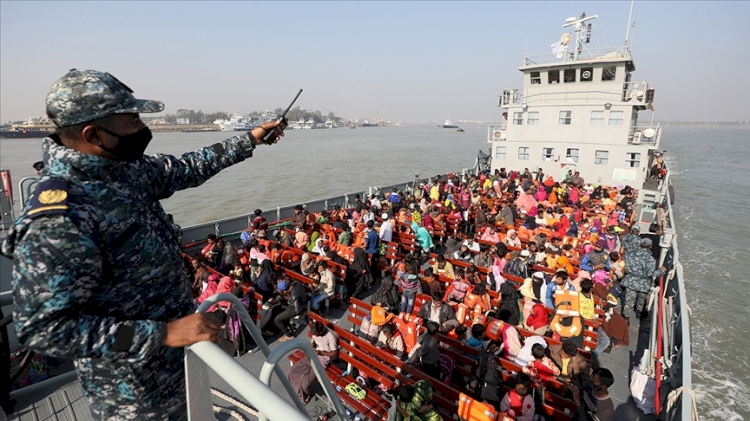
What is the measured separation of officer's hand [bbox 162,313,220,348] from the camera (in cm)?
125

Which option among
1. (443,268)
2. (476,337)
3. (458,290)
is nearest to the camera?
(476,337)

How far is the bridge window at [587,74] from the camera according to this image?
19.8 metres

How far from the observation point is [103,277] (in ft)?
4.18

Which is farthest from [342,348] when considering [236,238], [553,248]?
[236,238]

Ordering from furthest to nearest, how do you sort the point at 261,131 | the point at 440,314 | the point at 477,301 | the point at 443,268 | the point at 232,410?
the point at 443,268
the point at 477,301
the point at 440,314
the point at 232,410
the point at 261,131

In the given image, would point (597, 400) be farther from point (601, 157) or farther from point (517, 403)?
point (601, 157)

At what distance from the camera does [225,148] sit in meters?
2.08

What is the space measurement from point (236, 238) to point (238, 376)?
1091 centimetres

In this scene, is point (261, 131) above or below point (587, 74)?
below

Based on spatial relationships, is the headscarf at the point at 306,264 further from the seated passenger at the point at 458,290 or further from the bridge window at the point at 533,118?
the bridge window at the point at 533,118

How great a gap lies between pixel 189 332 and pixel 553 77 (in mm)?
24012

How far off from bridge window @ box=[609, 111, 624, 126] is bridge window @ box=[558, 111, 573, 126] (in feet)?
6.22

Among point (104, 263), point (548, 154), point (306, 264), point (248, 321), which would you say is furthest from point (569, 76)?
point (104, 263)

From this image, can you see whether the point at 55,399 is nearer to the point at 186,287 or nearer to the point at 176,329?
the point at 186,287
